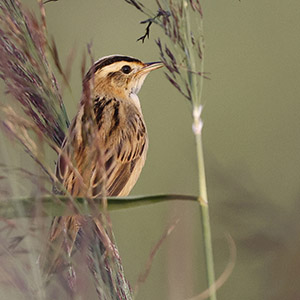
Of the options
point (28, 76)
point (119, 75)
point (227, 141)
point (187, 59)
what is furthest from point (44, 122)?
point (227, 141)

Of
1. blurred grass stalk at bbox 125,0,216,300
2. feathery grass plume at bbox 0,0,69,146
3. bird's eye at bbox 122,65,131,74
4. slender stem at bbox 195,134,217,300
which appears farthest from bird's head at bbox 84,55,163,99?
slender stem at bbox 195,134,217,300

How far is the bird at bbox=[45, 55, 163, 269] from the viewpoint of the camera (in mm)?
1625

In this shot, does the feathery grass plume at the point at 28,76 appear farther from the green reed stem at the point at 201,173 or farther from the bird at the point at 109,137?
the green reed stem at the point at 201,173

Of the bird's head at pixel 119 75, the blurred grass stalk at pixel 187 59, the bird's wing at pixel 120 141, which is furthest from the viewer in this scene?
the bird's head at pixel 119 75

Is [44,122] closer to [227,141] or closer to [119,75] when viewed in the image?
[119,75]

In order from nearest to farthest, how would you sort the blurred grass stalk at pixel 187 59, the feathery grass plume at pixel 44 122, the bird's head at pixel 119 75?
the feathery grass plume at pixel 44 122
the blurred grass stalk at pixel 187 59
the bird's head at pixel 119 75

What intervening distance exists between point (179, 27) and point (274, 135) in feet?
11.1

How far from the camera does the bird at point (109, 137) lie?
1625 millimetres

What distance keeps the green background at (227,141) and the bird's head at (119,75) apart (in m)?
0.18

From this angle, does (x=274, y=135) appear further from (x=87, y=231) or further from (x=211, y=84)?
(x=87, y=231)

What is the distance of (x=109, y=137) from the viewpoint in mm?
2926

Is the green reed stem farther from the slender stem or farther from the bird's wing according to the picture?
the bird's wing

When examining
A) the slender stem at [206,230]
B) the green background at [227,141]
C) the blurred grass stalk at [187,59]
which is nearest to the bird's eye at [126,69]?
the green background at [227,141]

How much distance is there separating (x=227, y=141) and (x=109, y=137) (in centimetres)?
258
